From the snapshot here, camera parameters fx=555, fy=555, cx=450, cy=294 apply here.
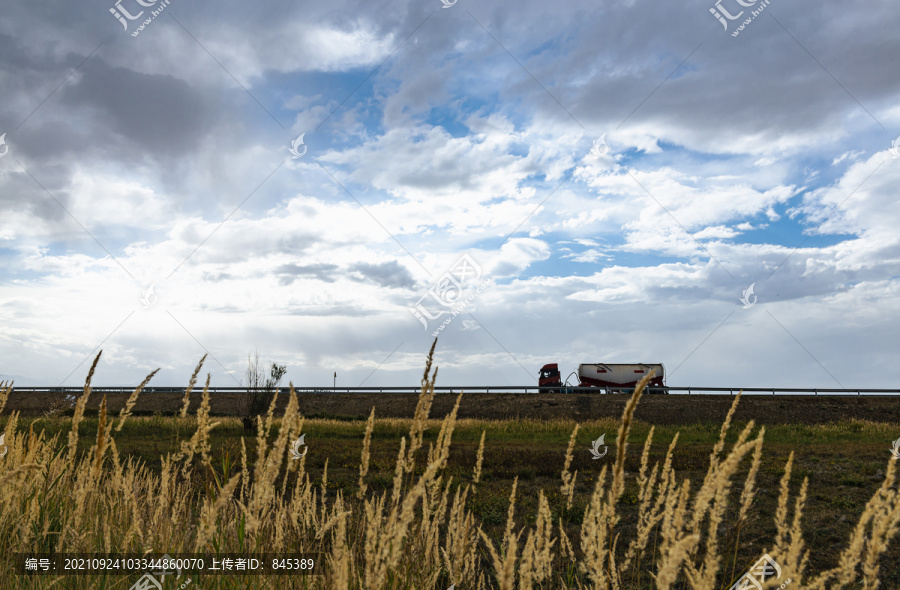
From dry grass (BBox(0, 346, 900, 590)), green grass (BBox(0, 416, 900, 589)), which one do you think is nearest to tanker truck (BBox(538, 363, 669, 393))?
green grass (BBox(0, 416, 900, 589))

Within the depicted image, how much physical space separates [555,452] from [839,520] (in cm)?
854

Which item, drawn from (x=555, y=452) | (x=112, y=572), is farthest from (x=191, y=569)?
(x=555, y=452)

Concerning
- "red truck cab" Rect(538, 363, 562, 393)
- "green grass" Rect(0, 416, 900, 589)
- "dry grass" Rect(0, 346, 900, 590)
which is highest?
"red truck cab" Rect(538, 363, 562, 393)

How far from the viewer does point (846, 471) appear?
39.4 feet

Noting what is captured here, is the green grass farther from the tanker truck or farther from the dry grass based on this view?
the tanker truck

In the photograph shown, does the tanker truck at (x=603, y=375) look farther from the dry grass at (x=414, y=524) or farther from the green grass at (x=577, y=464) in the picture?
the dry grass at (x=414, y=524)

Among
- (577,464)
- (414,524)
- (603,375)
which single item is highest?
(603,375)

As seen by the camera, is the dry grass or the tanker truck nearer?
the dry grass

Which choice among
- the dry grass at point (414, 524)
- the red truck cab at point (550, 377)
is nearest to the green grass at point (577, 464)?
the dry grass at point (414, 524)

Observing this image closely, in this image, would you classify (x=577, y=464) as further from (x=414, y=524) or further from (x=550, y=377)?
(x=550, y=377)

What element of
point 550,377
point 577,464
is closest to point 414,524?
point 577,464

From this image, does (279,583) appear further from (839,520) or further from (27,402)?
(27,402)

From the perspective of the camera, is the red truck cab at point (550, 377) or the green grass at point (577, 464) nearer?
the green grass at point (577, 464)

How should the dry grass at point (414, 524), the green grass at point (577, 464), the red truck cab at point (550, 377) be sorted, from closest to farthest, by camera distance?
the dry grass at point (414, 524) → the green grass at point (577, 464) → the red truck cab at point (550, 377)
